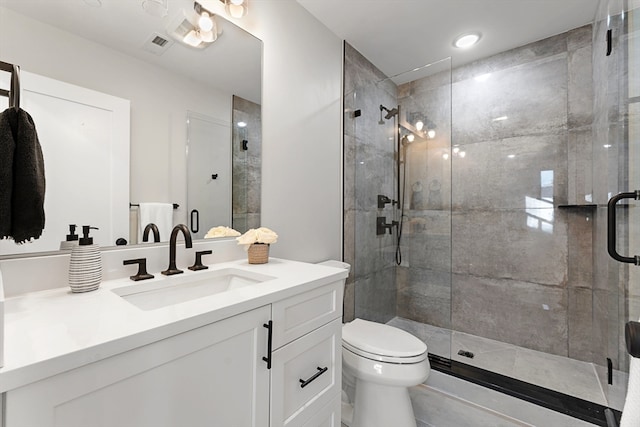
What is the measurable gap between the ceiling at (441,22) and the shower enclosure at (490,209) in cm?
14

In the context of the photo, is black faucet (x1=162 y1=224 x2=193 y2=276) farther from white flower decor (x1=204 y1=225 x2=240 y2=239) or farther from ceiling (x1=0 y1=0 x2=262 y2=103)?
ceiling (x1=0 y1=0 x2=262 y2=103)

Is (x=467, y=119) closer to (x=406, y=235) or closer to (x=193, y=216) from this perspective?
(x=406, y=235)

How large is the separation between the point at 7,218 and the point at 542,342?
3.00m

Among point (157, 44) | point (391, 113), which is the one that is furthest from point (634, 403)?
point (391, 113)

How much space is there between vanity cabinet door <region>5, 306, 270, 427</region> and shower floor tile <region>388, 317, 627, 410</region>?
1.68 m

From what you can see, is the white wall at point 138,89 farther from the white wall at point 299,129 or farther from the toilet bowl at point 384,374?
the toilet bowl at point 384,374

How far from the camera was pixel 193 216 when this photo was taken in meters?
1.29

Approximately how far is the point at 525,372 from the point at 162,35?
2.76 m

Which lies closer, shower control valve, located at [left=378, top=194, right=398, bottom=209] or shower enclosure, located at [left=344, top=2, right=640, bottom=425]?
shower enclosure, located at [left=344, top=2, right=640, bottom=425]

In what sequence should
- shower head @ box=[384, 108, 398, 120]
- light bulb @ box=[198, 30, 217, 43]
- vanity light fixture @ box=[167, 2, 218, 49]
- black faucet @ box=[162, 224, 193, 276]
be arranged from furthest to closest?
shower head @ box=[384, 108, 398, 120] → light bulb @ box=[198, 30, 217, 43] → vanity light fixture @ box=[167, 2, 218, 49] → black faucet @ box=[162, 224, 193, 276]

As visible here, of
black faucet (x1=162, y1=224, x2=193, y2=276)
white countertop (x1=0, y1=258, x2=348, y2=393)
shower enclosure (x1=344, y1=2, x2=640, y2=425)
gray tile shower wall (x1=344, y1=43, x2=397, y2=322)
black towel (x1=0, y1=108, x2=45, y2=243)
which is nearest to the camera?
white countertop (x1=0, y1=258, x2=348, y2=393)

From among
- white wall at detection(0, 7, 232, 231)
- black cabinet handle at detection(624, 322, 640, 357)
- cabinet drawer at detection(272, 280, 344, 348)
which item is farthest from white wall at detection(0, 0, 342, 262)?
black cabinet handle at detection(624, 322, 640, 357)

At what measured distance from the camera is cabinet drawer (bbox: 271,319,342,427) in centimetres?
90

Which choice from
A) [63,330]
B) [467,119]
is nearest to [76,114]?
[63,330]
